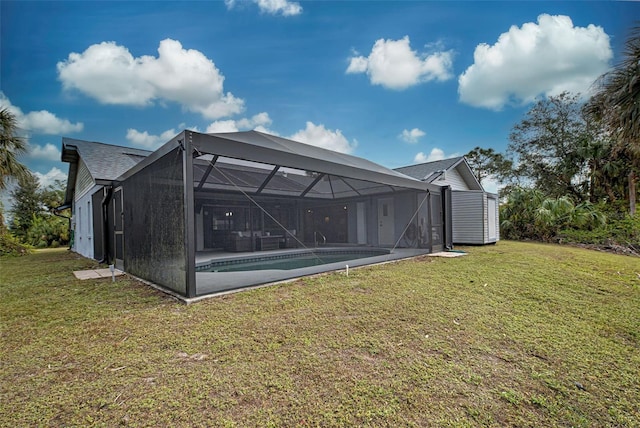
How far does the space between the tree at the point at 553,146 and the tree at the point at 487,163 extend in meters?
2.50

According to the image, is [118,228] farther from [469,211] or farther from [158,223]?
[469,211]

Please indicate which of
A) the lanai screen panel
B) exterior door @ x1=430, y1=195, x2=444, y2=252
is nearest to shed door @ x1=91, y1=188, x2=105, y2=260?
the lanai screen panel

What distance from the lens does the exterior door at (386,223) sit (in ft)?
35.0

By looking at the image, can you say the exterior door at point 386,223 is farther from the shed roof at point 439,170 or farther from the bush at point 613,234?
the bush at point 613,234

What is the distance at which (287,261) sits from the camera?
8812mm

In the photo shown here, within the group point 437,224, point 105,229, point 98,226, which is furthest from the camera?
point 437,224

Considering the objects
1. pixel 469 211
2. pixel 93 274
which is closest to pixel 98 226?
pixel 93 274

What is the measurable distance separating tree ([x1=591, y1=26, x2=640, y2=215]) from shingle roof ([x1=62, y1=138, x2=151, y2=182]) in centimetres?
1027

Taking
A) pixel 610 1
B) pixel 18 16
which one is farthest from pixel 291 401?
pixel 18 16

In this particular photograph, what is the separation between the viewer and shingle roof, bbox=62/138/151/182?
8.10 metres

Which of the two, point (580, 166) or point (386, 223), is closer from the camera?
point (386, 223)

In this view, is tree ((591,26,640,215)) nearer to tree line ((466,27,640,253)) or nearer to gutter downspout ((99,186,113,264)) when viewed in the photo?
tree line ((466,27,640,253))

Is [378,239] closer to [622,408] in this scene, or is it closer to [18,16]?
[622,408]

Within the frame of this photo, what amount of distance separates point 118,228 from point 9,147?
20.8ft
